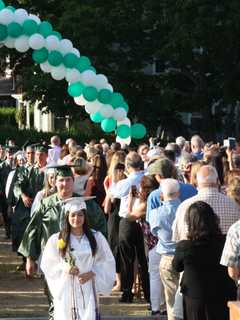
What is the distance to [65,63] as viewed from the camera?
14.8 meters

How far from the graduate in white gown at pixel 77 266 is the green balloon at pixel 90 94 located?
736cm

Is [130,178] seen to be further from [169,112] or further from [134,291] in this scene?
[169,112]

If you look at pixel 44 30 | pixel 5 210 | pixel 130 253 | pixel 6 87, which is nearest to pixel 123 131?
pixel 44 30

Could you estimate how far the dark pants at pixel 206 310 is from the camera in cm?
758

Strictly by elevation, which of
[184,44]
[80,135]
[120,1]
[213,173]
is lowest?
[213,173]

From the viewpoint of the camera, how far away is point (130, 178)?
11.1m

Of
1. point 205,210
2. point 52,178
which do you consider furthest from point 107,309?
point 205,210

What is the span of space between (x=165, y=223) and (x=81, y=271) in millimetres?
1575

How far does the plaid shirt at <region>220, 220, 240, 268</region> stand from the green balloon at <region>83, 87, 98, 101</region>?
823 centimetres

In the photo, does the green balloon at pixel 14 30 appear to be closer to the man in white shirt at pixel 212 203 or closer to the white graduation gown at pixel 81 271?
the man in white shirt at pixel 212 203

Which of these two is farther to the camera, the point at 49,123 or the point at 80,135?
the point at 49,123

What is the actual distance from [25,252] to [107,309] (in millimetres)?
2419

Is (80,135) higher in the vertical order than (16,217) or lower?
higher

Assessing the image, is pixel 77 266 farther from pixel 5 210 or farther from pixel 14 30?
pixel 5 210
